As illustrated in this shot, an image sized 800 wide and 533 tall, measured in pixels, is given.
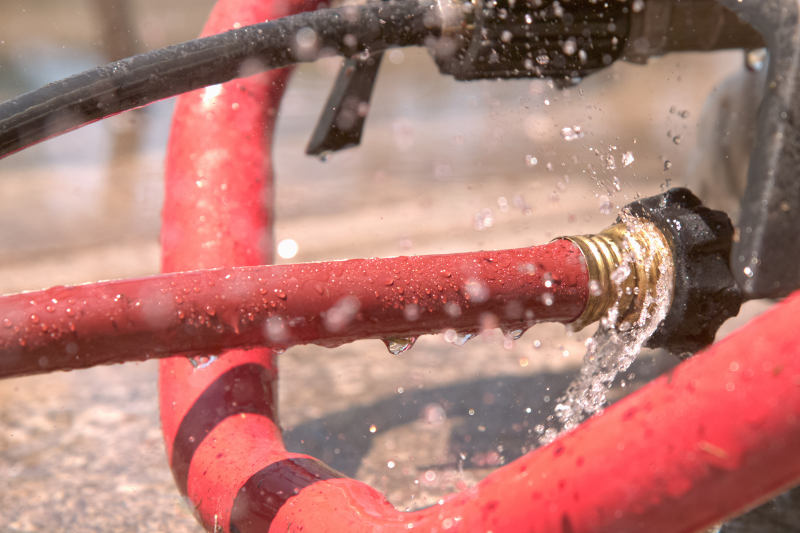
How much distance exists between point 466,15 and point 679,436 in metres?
0.79

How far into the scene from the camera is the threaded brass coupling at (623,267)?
2.66 feet

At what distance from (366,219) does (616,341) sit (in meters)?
1.73

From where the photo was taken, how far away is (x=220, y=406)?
0.95 m

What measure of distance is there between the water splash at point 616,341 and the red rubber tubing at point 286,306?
0.09 metres

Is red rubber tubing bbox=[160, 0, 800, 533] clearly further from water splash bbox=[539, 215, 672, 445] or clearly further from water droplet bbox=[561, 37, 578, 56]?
water droplet bbox=[561, 37, 578, 56]

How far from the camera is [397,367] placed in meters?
1.65

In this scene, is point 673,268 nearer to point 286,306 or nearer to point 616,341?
point 616,341

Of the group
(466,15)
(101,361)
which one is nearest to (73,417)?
(101,361)

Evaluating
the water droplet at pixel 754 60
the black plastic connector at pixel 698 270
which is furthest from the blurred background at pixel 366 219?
the black plastic connector at pixel 698 270

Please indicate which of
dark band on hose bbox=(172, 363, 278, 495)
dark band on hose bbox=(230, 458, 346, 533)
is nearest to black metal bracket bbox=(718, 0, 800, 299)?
dark band on hose bbox=(230, 458, 346, 533)

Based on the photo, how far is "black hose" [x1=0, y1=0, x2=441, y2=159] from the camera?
774 mm

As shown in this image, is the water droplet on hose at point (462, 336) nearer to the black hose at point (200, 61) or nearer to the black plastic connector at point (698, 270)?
the black plastic connector at point (698, 270)

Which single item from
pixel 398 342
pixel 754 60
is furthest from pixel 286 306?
pixel 754 60

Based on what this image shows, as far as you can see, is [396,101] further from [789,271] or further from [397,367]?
[789,271]
